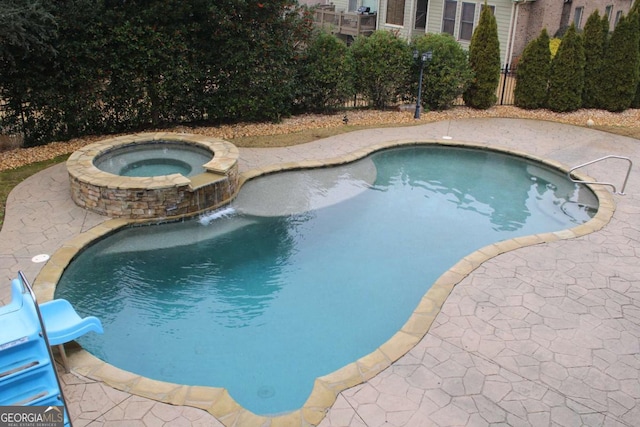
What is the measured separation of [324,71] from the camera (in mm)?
14266

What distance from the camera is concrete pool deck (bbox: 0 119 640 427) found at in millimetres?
5078

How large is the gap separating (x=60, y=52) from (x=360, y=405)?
968 centimetres

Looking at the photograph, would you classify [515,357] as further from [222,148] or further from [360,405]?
[222,148]

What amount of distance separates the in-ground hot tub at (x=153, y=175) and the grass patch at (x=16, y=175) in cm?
119

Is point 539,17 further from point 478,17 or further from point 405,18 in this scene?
point 405,18

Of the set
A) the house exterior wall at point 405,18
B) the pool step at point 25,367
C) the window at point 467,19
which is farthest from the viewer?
the house exterior wall at point 405,18

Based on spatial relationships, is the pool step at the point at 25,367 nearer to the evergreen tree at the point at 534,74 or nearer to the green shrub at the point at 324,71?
the green shrub at the point at 324,71

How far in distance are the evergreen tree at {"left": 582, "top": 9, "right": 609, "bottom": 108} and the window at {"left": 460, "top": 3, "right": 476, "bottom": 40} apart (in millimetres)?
6594

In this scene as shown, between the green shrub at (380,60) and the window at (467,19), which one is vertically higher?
the window at (467,19)

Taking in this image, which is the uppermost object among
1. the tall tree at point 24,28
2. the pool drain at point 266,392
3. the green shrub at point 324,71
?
the tall tree at point 24,28

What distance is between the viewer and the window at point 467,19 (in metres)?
20.8

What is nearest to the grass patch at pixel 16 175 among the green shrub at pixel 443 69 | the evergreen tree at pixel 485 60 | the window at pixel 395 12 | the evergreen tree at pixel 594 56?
the green shrub at pixel 443 69

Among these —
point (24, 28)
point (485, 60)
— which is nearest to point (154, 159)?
point (24, 28)

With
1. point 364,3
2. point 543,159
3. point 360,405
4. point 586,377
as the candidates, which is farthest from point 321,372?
point 364,3
